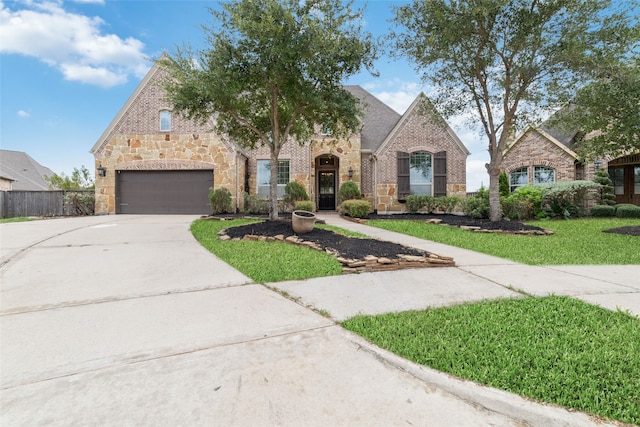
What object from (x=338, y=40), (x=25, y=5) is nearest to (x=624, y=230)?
(x=338, y=40)

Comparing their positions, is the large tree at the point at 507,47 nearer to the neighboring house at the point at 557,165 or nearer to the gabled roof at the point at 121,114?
the neighboring house at the point at 557,165

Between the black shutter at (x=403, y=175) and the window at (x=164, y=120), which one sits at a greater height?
the window at (x=164, y=120)

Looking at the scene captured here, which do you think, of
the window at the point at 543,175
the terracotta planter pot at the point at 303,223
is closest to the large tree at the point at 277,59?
the terracotta planter pot at the point at 303,223

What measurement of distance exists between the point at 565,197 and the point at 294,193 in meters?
12.3

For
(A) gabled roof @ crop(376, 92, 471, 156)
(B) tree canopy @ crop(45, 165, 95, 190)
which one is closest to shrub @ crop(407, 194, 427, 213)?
(A) gabled roof @ crop(376, 92, 471, 156)

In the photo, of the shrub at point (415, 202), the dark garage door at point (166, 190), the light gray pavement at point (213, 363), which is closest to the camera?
the light gray pavement at point (213, 363)

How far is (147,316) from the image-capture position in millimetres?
3160

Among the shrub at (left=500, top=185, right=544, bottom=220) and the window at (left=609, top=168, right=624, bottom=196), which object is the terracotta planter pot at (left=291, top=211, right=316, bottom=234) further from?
the window at (left=609, top=168, right=624, bottom=196)

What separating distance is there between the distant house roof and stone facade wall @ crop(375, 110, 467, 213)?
30131 millimetres

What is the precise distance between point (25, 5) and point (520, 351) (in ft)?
39.0

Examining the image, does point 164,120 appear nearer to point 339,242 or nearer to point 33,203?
point 33,203

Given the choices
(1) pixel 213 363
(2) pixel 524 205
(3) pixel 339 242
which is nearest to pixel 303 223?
(3) pixel 339 242

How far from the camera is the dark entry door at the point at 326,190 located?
17.5 m

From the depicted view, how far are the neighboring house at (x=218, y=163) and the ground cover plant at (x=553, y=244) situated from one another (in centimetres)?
575
